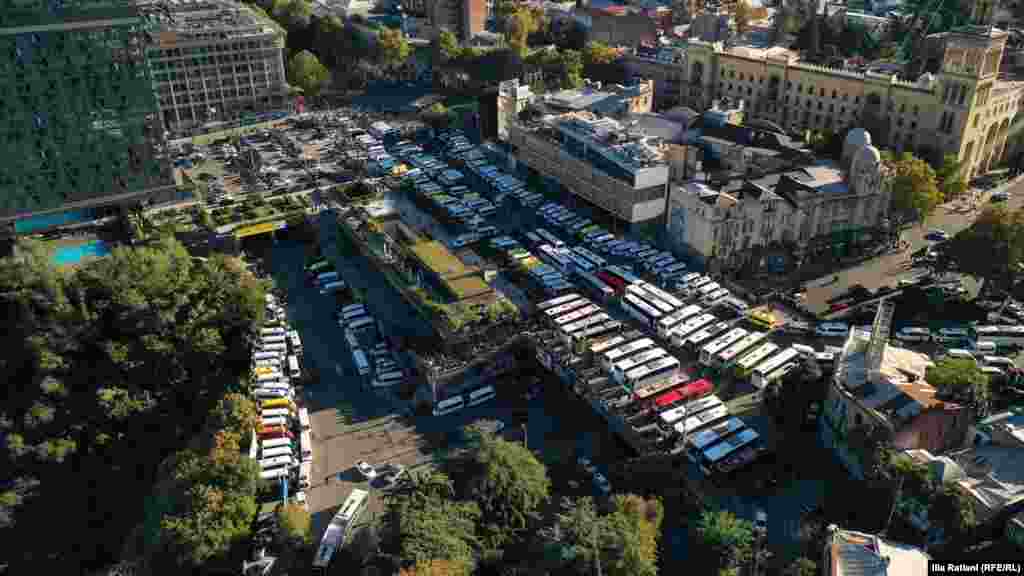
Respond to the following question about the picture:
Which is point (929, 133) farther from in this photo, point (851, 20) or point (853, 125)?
point (851, 20)

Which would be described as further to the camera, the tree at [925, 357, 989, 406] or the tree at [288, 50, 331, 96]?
the tree at [288, 50, 331, 96]

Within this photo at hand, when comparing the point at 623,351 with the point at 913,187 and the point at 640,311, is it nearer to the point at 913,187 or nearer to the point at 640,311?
the point at 640,311

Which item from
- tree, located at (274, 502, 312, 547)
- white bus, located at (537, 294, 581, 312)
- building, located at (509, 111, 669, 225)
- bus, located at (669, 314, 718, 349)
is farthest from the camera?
building, located at (509, 111, 669, 225)

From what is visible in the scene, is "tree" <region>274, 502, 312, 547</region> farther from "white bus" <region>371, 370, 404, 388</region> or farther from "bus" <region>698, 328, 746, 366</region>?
"bus" <region>698, 328, 746, 366</region>

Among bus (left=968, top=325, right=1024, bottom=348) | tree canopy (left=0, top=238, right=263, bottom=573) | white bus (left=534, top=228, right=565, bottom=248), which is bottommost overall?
tree canopy (left=0, top=238, right=263, bottom=573)

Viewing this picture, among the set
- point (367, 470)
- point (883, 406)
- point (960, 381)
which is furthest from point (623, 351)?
point (960, 381)

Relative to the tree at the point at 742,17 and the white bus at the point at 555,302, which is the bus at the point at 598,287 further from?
the tree at the point at 742,17

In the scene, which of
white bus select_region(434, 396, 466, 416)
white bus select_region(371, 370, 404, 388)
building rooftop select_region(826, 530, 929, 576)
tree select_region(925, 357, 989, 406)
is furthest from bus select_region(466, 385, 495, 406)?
tree select_region(925, 357, 989, 406)

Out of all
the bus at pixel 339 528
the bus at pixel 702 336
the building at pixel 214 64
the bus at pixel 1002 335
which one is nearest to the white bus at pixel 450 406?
the bus at pixel 339 528
